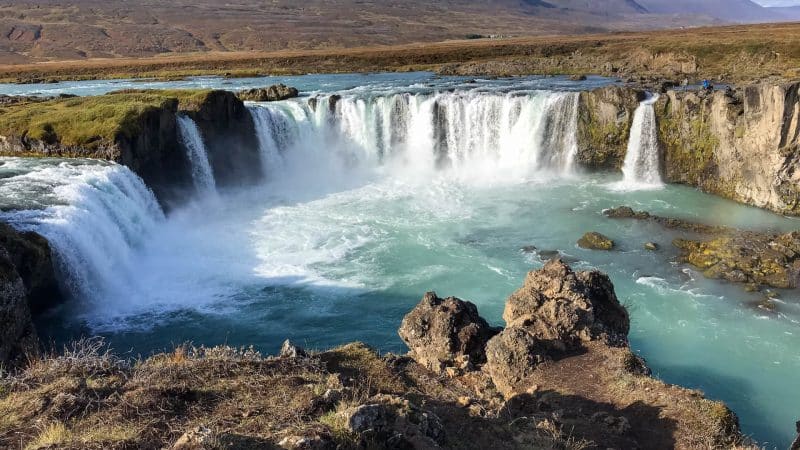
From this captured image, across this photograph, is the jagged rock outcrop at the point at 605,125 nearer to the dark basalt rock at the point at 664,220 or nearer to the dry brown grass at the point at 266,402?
the dark basalt rock at the point at 664,220

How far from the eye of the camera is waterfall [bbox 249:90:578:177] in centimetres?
3366

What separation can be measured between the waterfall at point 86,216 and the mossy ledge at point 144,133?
59.7 inches

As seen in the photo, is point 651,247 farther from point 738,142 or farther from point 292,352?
point 292,352

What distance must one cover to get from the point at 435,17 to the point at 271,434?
209326mm

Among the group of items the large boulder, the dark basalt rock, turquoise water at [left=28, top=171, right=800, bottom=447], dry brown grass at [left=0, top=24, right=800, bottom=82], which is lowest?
turquoise water at [left=28, top=171, right=800, bottom=447]

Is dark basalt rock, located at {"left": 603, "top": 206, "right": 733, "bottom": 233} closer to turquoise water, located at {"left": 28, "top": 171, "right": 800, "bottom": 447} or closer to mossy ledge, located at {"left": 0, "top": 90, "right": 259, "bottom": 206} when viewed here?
turquoise water, located at {"left": 28, "top": 171, "right": 800, "bottom": 447}

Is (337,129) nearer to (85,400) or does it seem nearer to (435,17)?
(85,400)

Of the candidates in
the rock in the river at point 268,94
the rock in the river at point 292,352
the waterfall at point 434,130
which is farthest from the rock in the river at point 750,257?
the rock in the river at point 268,94

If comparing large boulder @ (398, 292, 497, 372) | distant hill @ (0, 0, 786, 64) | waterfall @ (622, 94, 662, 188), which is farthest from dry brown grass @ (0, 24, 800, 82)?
distant hill @ (0, 0, 786, 64)

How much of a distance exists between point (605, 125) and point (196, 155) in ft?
78.8

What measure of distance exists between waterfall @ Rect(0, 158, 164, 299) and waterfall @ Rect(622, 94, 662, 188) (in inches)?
1020

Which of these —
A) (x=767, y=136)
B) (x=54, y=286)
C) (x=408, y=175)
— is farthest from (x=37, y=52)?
(x=767, y=136)

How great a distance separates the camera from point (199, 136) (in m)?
30.9

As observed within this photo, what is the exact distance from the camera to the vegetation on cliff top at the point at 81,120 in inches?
992
